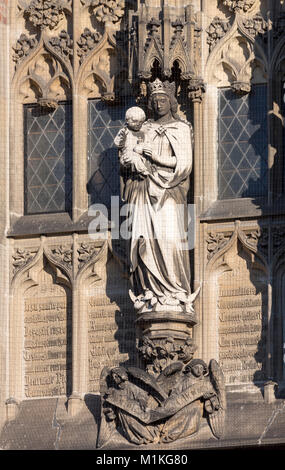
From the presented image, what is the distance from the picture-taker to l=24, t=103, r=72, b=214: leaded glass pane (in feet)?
89.4

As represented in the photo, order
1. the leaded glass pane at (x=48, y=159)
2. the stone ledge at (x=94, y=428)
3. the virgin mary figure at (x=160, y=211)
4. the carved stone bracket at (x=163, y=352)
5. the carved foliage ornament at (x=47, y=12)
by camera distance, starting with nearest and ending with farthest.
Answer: the stone ledge at (x=94, y=428), the carved stone bracket at (x=163, y=352), the virgin mary figure at (x=160, y=211), the leaded glass pane at (x=48, y=159), the carved foliage ornament at (x=47, y=12)

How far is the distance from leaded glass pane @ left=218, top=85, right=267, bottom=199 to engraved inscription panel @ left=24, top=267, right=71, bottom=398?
1.93m

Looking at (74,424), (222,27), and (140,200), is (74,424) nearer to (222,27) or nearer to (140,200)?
(140,200)

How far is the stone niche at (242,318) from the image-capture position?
85.7ft

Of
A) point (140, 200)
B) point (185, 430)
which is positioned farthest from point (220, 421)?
point (140, 200)

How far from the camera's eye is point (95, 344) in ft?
87.7

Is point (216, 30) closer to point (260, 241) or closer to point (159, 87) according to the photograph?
point (159, 87)

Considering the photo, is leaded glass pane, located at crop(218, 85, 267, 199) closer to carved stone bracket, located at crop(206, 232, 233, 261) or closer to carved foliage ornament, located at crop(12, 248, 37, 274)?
carved stone bracket, located at crop(206, 232, 233, 261)

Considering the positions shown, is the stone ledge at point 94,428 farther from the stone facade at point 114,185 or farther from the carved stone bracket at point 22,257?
the carved stone bracket at point 22,257

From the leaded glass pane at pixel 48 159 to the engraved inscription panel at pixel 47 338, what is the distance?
27.9 inches

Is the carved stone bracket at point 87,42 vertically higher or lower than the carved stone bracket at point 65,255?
higher

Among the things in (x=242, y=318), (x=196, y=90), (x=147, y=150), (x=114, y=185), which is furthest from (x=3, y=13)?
(x=242, y=318)

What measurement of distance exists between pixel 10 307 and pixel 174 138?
7.93 feet
